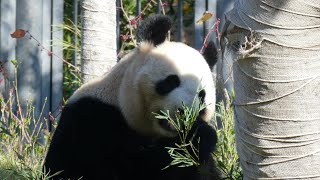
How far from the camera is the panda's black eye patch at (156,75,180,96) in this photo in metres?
4.53

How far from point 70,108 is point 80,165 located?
39cm

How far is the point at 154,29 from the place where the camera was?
4770mm

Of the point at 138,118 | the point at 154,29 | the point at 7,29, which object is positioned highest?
the point at 154,29

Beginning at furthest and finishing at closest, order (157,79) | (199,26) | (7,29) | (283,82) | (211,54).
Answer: (7,29) → (199,26) → (211,54) → (157,79) → (283,82)

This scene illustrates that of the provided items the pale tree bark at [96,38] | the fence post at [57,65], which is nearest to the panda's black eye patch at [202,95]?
the pale tree bark at [96,38]

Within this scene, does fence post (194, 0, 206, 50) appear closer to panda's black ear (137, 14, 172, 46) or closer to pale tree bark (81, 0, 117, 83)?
pale tree bark (81, 0, 117, 83)

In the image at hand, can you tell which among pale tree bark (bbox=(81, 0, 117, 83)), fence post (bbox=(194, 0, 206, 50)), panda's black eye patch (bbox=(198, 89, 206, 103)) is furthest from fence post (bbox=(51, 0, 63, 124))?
panda's black eye patch (bbox=(198, 89, 206, 103))

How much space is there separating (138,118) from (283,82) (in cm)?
186

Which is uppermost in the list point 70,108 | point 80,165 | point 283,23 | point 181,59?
point 283,23

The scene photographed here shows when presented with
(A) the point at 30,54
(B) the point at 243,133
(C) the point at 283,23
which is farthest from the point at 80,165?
(A) the point at 30,54

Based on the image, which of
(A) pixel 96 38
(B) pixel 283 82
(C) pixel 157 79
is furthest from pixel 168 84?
(B) pixel 283 82

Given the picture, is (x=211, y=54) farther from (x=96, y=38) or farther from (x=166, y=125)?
(x=96, y=38)

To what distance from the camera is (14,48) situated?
24.6ft

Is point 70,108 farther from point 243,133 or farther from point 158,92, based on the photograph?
point 243,133
